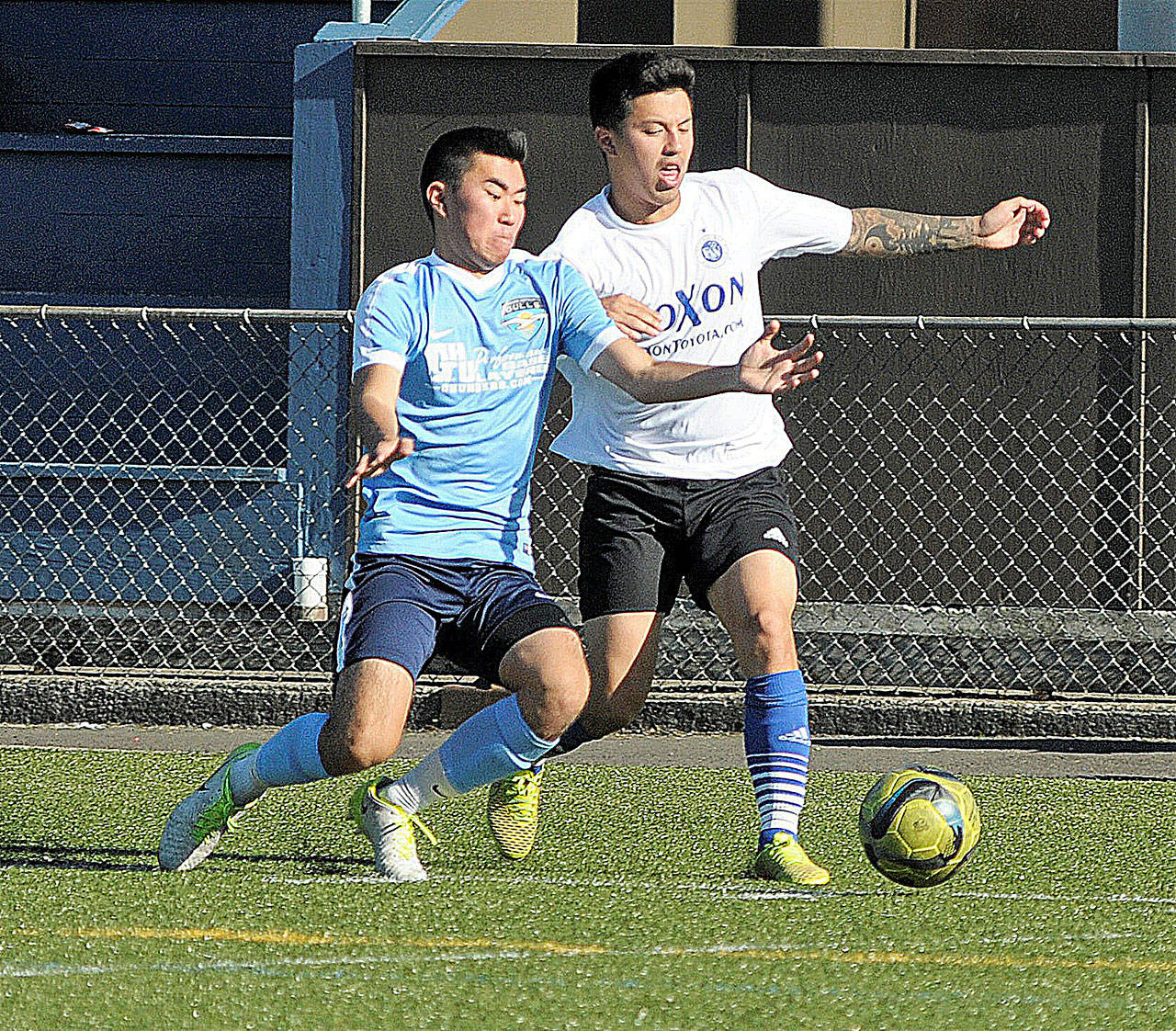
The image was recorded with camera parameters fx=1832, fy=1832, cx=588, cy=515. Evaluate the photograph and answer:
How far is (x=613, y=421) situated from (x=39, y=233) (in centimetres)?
654

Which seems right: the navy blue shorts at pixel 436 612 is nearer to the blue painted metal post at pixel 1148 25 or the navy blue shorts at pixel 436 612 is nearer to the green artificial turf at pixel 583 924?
the green artificial turf at pixel 583 924

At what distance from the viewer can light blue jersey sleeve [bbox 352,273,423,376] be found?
427 cm

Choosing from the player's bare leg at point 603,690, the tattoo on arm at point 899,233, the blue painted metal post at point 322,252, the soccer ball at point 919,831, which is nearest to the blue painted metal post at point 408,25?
the blue painted metal post at point 322,252

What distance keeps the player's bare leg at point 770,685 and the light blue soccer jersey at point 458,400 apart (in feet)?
1.81

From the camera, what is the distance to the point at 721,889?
427 cm

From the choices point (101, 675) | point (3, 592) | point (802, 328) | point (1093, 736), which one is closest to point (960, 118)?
point (802, 328)

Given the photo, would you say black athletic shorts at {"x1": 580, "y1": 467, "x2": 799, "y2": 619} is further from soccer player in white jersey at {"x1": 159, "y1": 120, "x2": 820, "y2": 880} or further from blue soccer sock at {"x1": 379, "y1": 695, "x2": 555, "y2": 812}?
blue soccer sock at {"x1": 379, "y1": 695, "x2": 555, "y2": 812}

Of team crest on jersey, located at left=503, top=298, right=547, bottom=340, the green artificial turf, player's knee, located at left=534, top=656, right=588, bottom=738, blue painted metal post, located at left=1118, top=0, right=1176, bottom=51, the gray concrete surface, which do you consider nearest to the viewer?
the green artificial turf

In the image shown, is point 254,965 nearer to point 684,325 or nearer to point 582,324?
point 582,324

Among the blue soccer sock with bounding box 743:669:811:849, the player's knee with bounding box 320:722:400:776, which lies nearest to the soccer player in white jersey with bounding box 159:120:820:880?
the player's knee with bounding box 320:722:400:776

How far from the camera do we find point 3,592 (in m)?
8.56

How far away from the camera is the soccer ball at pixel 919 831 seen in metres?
4.05

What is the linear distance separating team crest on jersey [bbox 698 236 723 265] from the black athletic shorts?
22.2 inches

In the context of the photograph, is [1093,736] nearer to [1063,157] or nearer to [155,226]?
[1063,157]
